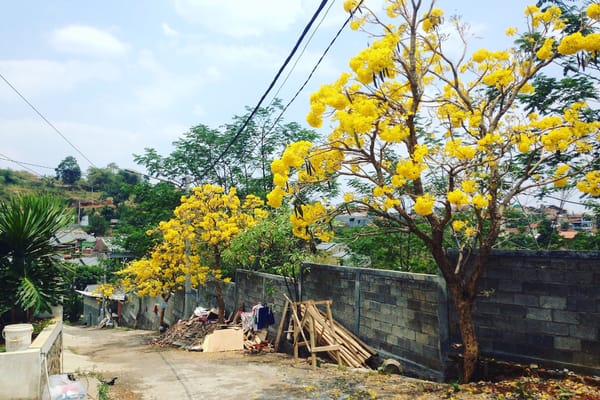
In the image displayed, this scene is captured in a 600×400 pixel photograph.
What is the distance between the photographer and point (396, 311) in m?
9.36

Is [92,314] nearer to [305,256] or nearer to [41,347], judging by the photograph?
[305,256]

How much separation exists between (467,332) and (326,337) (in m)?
4.19

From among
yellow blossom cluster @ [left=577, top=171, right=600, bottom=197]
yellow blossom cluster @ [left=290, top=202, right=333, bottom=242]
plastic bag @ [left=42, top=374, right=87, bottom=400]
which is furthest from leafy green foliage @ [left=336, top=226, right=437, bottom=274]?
plastic bag @ [left=42, top=374, right=87, bottom=400]

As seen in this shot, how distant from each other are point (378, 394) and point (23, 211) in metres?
7.96

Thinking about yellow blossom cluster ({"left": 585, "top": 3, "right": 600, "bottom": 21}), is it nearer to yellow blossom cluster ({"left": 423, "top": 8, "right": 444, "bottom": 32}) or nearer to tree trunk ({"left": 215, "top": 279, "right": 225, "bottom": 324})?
yellow blossom cluster ({"left": 423, "top": 8, "right": 444, "bottom": 32})

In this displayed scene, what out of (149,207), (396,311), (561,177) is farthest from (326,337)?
(149,207)

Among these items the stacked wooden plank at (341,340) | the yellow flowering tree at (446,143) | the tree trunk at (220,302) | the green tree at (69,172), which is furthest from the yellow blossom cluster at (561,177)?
the green tree at (69,172)

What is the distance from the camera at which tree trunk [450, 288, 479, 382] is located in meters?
7.30

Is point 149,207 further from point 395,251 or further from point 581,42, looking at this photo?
point 581,42

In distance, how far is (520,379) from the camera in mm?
6898

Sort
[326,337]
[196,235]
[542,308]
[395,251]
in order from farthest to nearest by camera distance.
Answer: [196,235], [395,251], [326,337], [542,308]

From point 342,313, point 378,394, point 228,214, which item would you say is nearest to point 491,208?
point 378,394

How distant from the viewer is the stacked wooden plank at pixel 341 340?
1002 centimetres

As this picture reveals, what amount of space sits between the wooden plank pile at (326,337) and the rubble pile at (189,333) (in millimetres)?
4906
